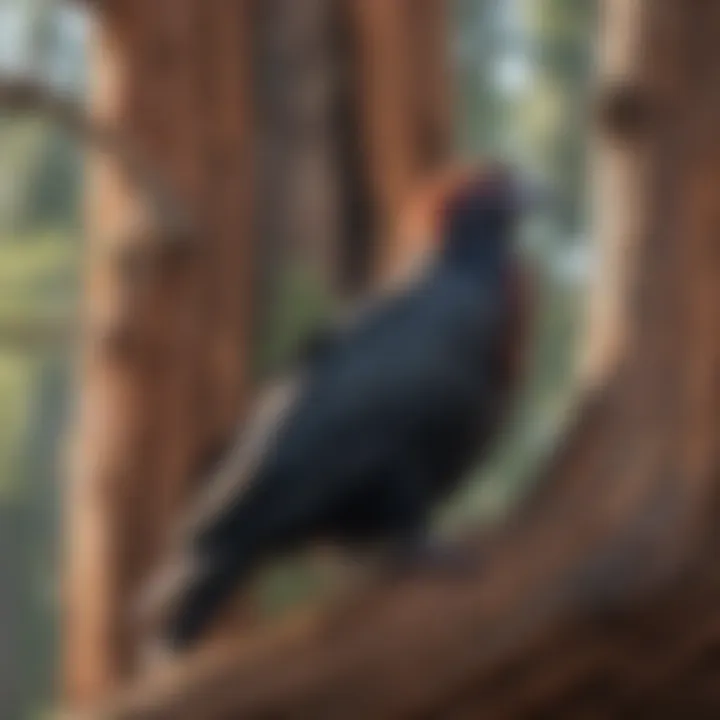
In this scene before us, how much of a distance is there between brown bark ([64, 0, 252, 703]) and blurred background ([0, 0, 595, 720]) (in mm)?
15

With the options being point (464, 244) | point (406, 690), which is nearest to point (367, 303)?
point (464, 244)

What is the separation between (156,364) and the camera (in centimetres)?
98

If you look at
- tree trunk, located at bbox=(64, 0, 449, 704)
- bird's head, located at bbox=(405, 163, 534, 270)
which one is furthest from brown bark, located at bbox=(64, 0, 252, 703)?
bird's head, located at bbox=(405, 163, 534, 270)

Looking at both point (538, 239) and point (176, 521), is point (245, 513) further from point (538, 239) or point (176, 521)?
point (538, 239)

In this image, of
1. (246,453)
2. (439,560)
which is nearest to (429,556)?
(439,560)

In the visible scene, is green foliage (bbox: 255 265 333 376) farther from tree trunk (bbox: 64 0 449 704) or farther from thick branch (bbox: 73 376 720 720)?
thick branch (bbox: 73 376 720 720)

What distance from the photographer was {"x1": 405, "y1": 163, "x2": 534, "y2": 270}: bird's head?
0.94 meters

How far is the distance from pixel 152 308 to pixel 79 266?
0.05m

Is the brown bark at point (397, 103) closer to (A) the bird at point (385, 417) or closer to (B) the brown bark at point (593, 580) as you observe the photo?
(A) the bird at point (385, 417)

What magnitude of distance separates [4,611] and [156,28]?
33cm

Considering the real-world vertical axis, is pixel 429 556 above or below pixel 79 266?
below

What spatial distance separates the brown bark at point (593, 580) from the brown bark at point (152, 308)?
0.07 meters

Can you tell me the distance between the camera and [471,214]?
3.09 ft

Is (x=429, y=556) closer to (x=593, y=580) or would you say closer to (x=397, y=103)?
(x=593, y=580)
